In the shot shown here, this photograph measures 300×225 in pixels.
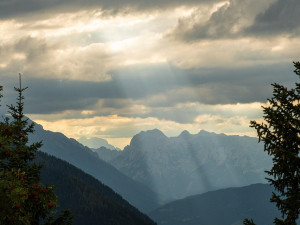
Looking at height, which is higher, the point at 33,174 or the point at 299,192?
the point at 33,174

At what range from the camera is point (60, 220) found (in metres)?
28.4

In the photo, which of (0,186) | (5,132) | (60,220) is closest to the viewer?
(0,186)

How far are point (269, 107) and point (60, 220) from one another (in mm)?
14506

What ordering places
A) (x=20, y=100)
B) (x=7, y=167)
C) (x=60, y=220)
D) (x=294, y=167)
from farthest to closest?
(x=20, y=100)
(x=60, y=220)
(x=7, y=167)
(x=294, y=167)

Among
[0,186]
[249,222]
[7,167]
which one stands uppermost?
[7,167]

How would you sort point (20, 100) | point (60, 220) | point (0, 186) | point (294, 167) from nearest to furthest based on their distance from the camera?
point (0, 186) → point (294, 167) → point (60, 220) → point (20, 100)

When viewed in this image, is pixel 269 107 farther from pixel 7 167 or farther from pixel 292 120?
pixel 7 167

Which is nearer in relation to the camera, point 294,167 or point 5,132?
point 294,167

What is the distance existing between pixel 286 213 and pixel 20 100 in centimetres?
2455

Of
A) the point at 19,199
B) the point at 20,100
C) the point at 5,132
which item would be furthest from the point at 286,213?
the point at 20,100

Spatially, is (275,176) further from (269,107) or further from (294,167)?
(269,107)

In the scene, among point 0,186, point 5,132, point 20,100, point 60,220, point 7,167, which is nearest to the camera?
point 0,186

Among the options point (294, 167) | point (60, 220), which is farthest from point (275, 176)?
point (60, 220)

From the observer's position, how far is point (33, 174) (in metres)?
29.2
